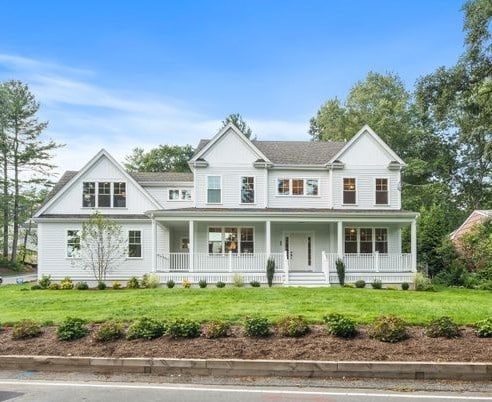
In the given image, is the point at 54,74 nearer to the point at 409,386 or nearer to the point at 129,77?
the point at 129,77

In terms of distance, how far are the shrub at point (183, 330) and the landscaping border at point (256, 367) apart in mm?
1032

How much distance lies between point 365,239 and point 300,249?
334 cm

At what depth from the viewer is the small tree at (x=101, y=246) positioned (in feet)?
73.3

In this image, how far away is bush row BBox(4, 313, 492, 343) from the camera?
8672 mm

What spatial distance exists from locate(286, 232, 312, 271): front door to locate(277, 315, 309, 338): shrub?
1582 cm

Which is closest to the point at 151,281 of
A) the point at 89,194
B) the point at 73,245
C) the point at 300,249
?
A: the point at 73,245

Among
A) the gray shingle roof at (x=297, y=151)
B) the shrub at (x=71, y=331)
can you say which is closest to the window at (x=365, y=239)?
the gray shingle roof at (x=297, y=151)

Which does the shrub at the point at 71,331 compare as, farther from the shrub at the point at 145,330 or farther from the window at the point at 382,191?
the window at the point at 382,191

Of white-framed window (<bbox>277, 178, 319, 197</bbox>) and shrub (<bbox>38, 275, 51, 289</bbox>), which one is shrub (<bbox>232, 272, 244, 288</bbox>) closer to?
white-framed window (<bbox>277, 178, 319, 197</bbox>)

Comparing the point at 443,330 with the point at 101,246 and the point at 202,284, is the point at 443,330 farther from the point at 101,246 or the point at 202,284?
the point at 101,246

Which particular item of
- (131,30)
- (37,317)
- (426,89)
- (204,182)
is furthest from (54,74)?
(426,89)

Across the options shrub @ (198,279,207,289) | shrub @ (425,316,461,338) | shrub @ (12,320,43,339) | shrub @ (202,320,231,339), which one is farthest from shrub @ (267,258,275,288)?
shrub @ (12,320,43,339)

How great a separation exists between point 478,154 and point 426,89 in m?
32.5

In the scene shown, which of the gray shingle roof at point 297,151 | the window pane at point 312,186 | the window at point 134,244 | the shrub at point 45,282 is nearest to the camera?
the shrub at point 45,282
